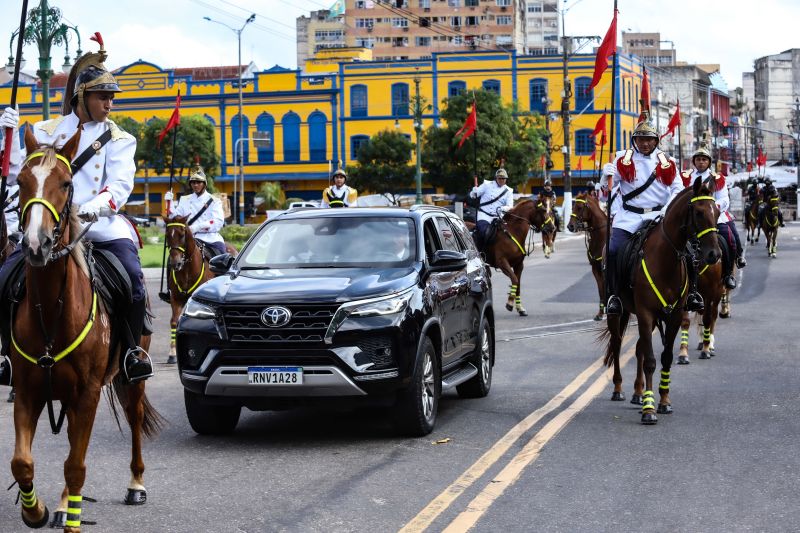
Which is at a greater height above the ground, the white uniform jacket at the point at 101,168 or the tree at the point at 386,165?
the tree at the point at 386,165

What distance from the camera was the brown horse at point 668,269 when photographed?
37.0 ft

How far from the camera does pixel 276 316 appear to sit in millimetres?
9727

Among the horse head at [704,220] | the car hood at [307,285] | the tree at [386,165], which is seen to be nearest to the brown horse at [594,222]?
the horse head at [704,220]

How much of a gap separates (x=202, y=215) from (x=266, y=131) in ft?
257

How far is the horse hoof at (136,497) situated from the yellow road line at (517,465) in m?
1.97

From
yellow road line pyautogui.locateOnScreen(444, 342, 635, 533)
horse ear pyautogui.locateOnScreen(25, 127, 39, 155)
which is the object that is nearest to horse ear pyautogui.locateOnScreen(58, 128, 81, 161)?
horse ear pyautogui.locateOnScreen(25, 127, 39, 155)

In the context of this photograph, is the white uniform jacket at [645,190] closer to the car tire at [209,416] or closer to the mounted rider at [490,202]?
the car tire at [209,416]

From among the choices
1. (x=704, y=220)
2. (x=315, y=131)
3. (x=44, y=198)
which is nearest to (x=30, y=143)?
(x=44, y=198)

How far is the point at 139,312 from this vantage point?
26.3ft

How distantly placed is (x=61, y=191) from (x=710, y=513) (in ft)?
13.3

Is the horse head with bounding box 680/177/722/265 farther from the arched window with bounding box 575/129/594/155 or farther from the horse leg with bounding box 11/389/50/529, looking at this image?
the arched window with bounding box 575/129/594/155

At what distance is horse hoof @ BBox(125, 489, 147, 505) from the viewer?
315 inches

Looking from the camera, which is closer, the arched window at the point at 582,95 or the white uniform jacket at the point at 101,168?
the white uniform jacket at the point at 101,168

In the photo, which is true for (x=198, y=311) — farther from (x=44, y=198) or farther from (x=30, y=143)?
(x=44, y=198)
